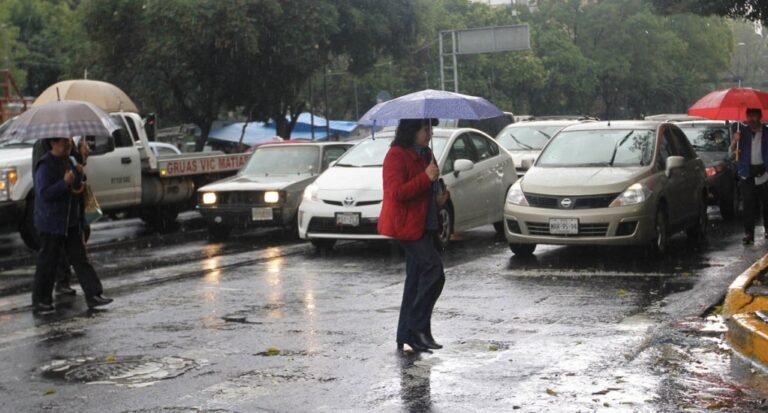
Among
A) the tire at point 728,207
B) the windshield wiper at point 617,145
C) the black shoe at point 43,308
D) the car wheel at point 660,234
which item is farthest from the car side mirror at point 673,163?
the black shoe at point 43,308

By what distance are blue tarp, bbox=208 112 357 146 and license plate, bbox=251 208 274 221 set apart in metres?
31.5

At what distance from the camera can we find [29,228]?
52.5 ft

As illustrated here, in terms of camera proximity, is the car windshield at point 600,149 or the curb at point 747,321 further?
the car windshield at point 600,149

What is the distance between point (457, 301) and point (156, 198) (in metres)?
9.83

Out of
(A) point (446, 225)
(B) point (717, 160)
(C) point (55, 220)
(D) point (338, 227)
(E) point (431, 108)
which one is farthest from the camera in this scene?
(B) point (717, 160)

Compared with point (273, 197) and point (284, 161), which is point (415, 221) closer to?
point (273, 197)

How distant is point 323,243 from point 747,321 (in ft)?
25.5

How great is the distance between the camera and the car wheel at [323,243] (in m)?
15.0

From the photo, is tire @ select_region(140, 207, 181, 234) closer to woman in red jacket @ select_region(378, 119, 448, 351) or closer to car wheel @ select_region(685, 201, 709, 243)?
car wheel @ select_region(685, 201, 709, 243)

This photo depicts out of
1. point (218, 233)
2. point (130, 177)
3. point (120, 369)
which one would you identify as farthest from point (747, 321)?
point (130, 177)

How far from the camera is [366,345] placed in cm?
845

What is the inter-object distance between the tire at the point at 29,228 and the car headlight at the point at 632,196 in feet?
26.8

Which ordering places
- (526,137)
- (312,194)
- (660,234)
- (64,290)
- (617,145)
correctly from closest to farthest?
(64,290) → (660,234) → (617,145) → (312,194) → (526,137)

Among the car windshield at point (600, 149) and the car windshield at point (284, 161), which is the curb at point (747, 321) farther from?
the car windshield at point (284, 161)
